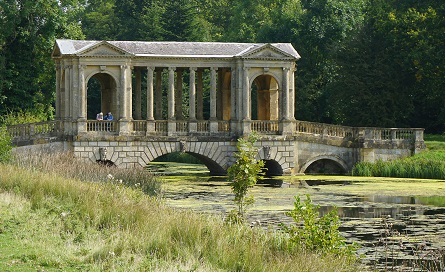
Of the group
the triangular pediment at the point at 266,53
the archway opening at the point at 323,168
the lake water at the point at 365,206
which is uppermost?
the triangular pediment at the point at 266,53

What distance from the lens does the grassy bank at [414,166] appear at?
56.4 meters

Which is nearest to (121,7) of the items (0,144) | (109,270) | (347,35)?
(347,35)

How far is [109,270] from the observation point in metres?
21.3

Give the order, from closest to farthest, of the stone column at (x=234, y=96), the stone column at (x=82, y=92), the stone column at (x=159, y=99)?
1. the stone column at (x=82, y=92)
2. the stone column at (x=234, y=96)
3. the stone column at (x=159, y=99)

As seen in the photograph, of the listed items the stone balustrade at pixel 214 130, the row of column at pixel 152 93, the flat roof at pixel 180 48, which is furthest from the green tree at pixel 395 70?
the row of column at pixel 152 93

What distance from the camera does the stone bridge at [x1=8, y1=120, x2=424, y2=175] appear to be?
184ft

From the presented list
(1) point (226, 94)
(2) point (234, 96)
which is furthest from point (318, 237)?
(1) point (226, 94)

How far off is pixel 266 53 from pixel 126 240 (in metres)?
35.9

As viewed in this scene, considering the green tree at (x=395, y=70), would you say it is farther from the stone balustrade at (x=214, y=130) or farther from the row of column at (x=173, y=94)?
the row of column at (x=173, y=94)

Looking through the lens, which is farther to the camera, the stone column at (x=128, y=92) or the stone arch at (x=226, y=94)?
the stone arch at (x=226, y=94)

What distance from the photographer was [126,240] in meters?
23.7

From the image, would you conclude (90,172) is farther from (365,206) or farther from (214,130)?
(214,130)

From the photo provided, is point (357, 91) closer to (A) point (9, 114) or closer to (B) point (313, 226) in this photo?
(A) point (9, 114)

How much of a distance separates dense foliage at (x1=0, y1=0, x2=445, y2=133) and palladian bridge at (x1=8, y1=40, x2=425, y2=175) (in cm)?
720
